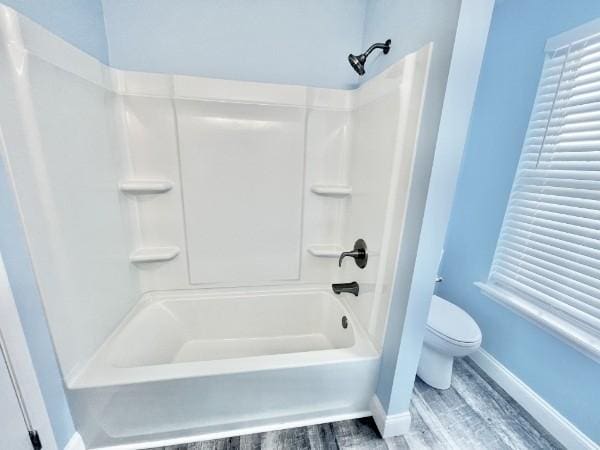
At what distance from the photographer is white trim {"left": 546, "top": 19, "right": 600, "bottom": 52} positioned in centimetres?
112

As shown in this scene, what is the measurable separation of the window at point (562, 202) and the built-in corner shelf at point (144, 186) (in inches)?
84.2

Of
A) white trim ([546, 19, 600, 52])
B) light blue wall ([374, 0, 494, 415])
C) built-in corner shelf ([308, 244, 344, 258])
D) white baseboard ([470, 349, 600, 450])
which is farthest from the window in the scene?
built-in corner shelf ([308, 244, 344, 258])

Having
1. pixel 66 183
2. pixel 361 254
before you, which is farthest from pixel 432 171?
pixel 66 183

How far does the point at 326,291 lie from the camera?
1715 millimetres

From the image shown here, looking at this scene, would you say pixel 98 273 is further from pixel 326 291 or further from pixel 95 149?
pixel 326 291

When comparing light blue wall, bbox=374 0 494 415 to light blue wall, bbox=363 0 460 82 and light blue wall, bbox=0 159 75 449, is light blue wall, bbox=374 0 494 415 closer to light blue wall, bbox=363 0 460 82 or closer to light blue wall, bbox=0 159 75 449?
light blue wall, bbox=363 0 460 82

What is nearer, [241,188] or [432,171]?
[432,171]

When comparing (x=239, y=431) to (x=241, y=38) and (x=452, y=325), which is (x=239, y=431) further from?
(x=241, y=38)

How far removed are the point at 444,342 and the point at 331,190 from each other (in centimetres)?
110

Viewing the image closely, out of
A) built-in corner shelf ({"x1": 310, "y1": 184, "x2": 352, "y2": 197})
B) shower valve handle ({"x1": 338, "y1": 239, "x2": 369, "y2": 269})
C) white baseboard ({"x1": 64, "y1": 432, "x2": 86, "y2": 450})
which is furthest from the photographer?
built-in corner shelf ({"x1": 310, "y1": 184, "x2": 352, "y2": 197})

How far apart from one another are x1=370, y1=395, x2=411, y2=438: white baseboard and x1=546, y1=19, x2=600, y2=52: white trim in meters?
2.01

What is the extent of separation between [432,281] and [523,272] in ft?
2.96

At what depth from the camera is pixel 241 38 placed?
4.59 feet

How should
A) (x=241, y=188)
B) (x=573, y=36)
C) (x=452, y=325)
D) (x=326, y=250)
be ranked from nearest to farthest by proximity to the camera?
(x=573, y=36), (x=452, y=325), (x=241, y=188), (x=326, y=250)
